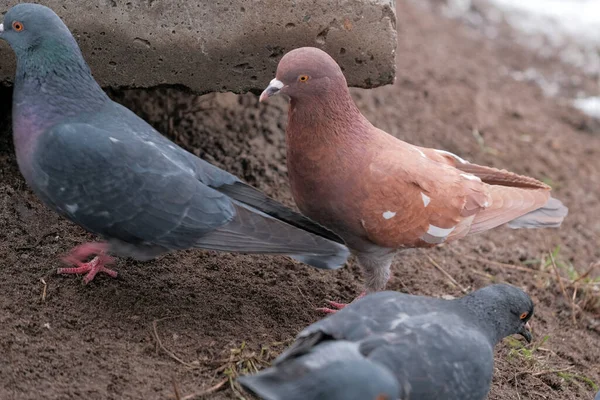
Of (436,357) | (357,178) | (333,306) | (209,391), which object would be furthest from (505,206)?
(209,391)

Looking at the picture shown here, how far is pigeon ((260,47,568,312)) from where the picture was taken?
388 cm

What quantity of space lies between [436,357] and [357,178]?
1.06m

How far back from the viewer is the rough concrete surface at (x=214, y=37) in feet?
13.8

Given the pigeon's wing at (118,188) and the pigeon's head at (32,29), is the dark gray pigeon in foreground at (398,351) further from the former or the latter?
the pigeon's head at (32,29)

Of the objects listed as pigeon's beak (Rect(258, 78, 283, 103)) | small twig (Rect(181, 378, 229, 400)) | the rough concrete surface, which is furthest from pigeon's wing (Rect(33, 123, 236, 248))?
the rough concrete surface

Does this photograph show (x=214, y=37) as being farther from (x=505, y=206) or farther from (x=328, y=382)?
(x=328, y=382)

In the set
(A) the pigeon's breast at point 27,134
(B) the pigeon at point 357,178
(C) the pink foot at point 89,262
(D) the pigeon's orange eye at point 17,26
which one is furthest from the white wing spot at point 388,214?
(D) the pigeon's orange eye at point 17,26

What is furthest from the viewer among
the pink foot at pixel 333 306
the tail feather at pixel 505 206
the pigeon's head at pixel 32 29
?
the tail feather at pixel 505 206

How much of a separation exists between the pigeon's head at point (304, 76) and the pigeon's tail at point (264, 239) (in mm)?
573

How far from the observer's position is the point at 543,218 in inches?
181

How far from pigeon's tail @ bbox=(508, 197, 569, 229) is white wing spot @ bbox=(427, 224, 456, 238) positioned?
595 millimetres

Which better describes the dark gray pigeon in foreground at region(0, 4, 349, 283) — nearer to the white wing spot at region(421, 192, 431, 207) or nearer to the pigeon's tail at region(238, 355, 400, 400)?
the white wing spot at region(421, 192, 431, 207)

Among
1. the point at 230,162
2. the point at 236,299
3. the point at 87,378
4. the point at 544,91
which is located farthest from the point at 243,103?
the point at 544,91

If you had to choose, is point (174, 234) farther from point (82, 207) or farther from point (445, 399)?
point (445, 399)
